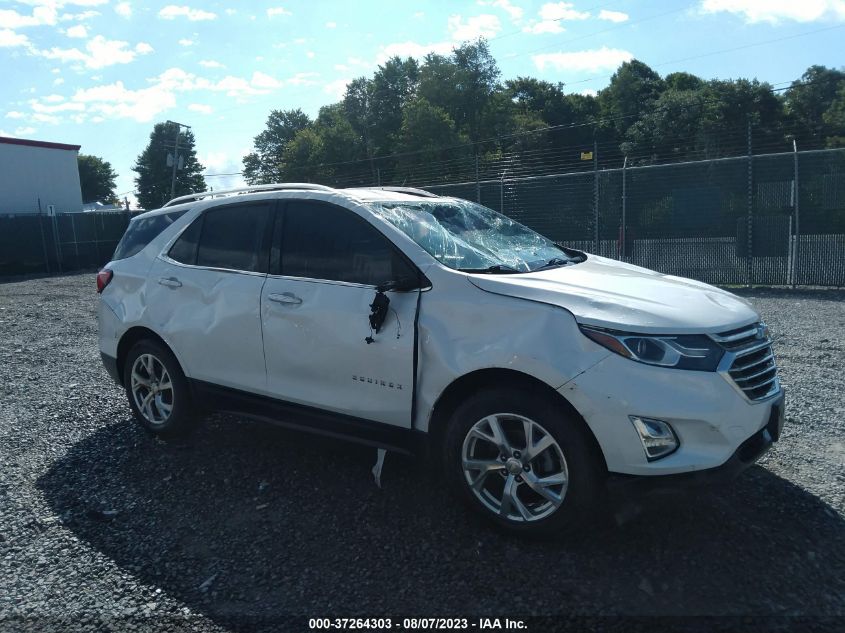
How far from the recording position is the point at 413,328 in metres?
3.62

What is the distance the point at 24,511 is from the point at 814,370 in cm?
644

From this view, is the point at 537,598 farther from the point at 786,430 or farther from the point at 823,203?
the point at 823,203

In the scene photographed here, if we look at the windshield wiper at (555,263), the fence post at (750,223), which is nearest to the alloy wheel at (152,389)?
the windshield wiper at (555,263)

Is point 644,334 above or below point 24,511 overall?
above

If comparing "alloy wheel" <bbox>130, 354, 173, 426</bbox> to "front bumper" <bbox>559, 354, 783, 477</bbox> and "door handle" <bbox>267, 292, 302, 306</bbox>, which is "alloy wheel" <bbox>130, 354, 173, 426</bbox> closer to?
"door handle" <bbox>267, 292, 302, 306</bbox>

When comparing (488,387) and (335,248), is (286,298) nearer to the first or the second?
(335,248)

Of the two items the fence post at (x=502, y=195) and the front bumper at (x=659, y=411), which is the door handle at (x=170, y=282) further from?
the fence post at (x=502, y=195)

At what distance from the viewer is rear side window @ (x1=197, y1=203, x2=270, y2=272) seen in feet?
14.8

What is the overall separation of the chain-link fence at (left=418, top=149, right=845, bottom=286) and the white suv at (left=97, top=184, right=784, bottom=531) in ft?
29.8

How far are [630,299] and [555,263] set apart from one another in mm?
957

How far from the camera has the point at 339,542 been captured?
3504mm

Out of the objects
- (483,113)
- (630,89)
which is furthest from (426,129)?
(630,89)

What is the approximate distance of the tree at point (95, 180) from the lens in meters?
100

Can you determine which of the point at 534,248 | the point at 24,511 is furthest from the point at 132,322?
the point at 534,248
